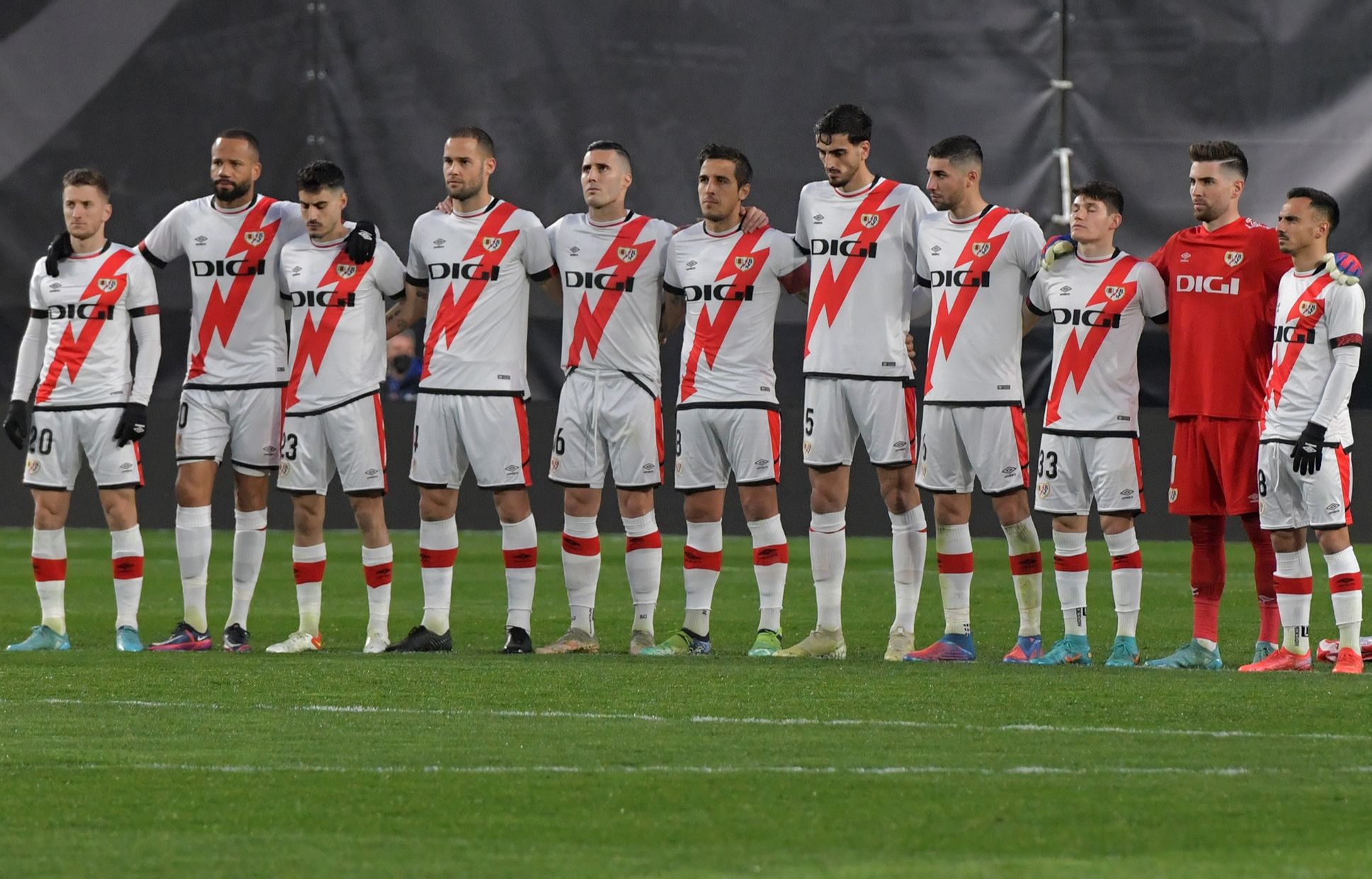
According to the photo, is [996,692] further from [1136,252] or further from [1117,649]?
[1136,252]

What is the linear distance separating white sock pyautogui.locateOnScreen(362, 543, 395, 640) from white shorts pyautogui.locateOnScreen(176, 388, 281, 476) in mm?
566

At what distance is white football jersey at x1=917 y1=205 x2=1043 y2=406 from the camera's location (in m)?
8.27

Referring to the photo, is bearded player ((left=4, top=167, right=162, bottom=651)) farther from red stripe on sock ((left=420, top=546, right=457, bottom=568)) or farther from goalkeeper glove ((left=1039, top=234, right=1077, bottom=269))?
goalkeeper glove ((left=1039, top=234, right=1077, bottom=269))

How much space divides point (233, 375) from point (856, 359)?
8.59ft

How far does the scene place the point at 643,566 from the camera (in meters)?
8.63

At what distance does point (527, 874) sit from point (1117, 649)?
173 inches

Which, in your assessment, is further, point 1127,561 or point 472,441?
point 472,441

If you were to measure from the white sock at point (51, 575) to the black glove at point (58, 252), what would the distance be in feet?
3.63

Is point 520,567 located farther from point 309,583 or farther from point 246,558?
point 246,558

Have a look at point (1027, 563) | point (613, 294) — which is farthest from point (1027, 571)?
point (613, 294)

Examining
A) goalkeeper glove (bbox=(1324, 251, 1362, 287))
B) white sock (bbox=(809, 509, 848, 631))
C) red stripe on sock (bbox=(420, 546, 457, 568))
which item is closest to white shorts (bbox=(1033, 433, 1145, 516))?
white sock (bbox=(809, 509, 848, 631))

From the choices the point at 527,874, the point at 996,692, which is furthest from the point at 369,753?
the point at 996,692

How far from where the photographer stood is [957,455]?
326 inches

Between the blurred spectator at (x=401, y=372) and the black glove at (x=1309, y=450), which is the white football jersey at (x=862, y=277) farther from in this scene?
the blurred spectator at (x=401, y=372)
